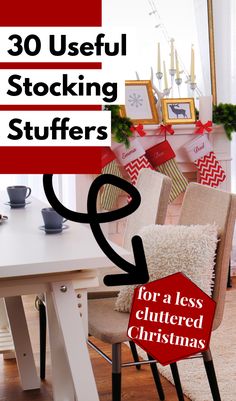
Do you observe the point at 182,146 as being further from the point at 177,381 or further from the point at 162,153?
the point at 177,381

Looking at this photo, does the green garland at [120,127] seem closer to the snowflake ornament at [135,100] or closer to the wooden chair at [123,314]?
the snowflake ornament at [135,100]

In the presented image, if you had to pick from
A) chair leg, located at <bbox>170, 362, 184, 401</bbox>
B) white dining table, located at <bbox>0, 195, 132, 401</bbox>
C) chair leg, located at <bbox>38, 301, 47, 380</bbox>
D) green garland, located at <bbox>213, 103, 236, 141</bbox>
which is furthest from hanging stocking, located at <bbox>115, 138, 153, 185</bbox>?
white dining table, located at <bbox>0, 195, 132, 401</bbox>

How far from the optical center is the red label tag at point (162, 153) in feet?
14.6

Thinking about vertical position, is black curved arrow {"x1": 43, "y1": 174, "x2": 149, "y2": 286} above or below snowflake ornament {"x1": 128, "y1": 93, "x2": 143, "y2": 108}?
below

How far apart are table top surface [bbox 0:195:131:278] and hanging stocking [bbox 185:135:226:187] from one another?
2.05 metres

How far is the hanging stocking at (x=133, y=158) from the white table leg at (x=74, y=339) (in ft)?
7.53

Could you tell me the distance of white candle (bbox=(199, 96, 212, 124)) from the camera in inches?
177

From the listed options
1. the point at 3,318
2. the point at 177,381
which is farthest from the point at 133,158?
the point at 177,381

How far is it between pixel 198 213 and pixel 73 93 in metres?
1.87

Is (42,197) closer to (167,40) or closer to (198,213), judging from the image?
(167,40)

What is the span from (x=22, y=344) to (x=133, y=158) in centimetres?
163

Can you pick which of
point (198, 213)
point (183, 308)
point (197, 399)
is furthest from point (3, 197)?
point (183, 308)

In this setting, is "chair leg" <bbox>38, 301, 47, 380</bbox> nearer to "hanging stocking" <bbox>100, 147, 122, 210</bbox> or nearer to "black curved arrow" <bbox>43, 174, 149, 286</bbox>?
"hanging stocking" <bbox>100, 147, 122, 210</bbox>

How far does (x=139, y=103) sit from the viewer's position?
4.46 metres
